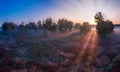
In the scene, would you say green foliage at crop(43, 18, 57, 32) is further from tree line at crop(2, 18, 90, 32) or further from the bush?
the bush

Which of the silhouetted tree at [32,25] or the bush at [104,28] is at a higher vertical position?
the silhouetted tree at [32,25]

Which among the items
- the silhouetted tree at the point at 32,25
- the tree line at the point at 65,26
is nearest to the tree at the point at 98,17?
the tree line at the point at 65,26

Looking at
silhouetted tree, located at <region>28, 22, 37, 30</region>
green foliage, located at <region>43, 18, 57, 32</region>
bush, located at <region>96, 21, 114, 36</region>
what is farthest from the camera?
silhouetted tree, located at <region>28, 22, 37, 30</region>

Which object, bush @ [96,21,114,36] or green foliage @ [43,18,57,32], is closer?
bush @ [96,21,114,36]

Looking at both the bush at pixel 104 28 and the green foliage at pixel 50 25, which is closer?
the bush at pixel 104 28

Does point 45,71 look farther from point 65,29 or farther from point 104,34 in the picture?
point 65,29

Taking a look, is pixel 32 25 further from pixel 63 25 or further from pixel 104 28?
pixel 104 28

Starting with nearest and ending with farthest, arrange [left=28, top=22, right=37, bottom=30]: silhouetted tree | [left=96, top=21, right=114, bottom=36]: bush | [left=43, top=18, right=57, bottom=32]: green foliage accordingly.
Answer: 1. [left=96, top=21, right=114, bottom=36]: bush
2. [left=43, top=18, right=57, bottom=32]: green foliage
3. [left=28, top=22, right=37, bottom=30]: silhouetted tree

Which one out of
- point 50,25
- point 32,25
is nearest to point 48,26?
point 50,25

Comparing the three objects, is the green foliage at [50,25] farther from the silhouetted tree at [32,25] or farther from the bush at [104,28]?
the bush at [104,28]

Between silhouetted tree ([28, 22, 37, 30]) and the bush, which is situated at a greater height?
silhouetted tree ([28, 22, 37, 30])

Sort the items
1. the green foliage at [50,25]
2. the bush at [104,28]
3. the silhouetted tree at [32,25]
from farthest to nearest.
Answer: the silhouetted tree at [32,25] → the green foliage at [50,25] → the bush at [104,28]

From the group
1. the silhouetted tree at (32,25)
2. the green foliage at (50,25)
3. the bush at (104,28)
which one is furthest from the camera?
the silhouetted tree at (32,25)

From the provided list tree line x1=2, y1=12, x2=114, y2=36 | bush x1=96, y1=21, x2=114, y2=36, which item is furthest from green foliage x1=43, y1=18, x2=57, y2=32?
bush x1=96, y1=21, x2=114, y2=36
